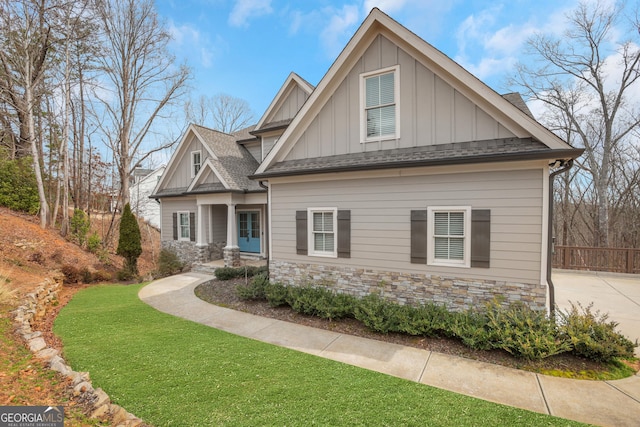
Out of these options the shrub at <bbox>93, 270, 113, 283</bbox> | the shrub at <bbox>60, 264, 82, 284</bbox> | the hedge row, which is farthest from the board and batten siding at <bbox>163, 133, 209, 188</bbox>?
the hedge row

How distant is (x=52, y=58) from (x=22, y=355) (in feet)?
58.6

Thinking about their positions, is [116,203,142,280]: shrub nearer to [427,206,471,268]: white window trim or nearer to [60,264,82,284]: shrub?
[60,264,82,284]: shrub

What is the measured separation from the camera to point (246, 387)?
4.09m

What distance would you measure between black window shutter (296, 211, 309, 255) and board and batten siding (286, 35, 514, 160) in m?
1.84

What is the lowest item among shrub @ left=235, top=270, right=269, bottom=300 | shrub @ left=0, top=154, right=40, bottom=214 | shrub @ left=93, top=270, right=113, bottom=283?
shrub @ left=93, top=270, right=113, bottom=283

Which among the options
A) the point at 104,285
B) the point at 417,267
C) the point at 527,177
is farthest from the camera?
the point at 104,285

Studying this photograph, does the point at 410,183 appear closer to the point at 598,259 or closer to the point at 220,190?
the point at 220,190

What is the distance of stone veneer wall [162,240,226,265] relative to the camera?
534 inches

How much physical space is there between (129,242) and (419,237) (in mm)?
12343

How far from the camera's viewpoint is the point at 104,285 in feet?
36.9

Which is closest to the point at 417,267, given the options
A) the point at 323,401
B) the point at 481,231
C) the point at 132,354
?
the point at 481,231

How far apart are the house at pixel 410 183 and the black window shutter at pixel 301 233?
3 centimetres

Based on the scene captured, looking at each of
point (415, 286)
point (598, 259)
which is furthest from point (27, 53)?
point (598, 259)

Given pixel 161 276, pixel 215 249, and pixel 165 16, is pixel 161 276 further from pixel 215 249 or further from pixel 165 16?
pixel 165 16
